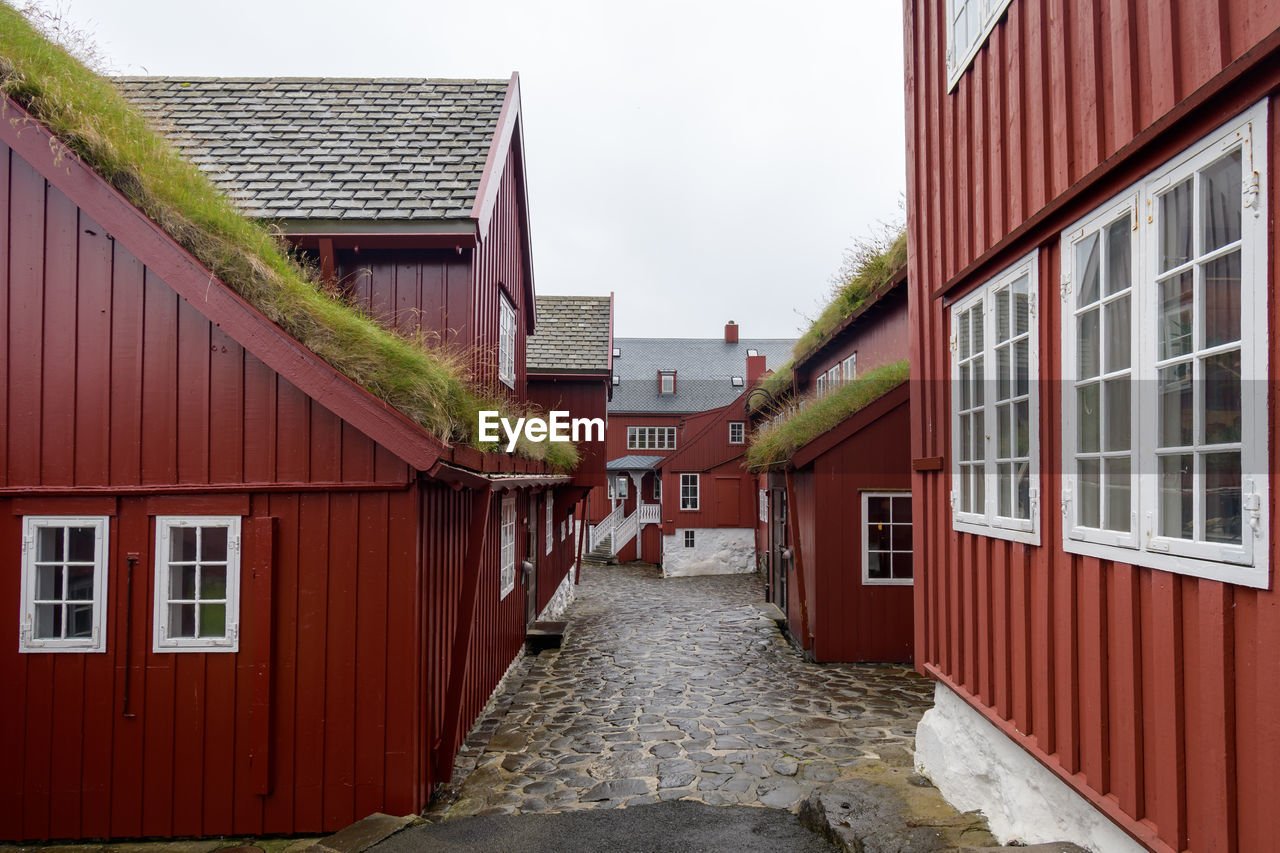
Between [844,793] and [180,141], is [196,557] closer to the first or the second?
[844,793]

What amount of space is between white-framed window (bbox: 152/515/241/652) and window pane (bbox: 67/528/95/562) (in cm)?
52

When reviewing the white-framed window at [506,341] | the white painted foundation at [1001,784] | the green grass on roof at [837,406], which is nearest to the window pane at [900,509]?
the green grass on roof at [837,406]

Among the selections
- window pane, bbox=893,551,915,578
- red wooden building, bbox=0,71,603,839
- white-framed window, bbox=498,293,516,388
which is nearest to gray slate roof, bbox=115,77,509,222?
white-framed window, bbox=498,293,516,388

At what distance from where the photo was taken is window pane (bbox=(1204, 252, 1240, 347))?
99.3 inches

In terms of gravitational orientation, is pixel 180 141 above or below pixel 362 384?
above

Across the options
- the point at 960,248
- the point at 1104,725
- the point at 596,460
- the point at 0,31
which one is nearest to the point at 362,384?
the point at 0,31

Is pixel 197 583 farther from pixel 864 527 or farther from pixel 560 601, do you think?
pixel 560 601

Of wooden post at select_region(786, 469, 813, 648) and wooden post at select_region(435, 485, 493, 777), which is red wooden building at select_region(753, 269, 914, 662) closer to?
wooden post at select_region(786, 469, 813, 648)

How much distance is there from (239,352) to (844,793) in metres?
5.01

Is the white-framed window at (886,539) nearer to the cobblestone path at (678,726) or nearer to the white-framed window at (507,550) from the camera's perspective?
the cobblestone path at (678,726)

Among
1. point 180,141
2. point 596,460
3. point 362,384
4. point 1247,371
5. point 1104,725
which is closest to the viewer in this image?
point 1247,371

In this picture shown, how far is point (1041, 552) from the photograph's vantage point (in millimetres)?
3857

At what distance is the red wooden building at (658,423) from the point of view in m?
26.5

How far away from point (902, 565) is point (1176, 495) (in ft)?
25.4
